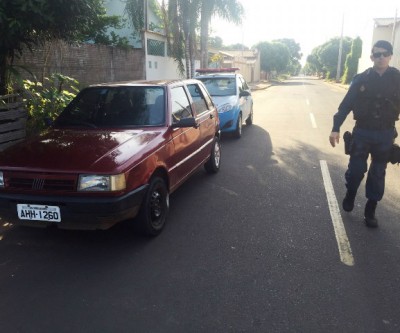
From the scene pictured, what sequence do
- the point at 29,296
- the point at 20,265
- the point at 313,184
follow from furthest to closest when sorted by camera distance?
the point at 313,184
the point at 20,265
the point at 29,296

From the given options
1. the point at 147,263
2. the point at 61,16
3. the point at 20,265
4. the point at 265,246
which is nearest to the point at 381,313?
the point at 265,246

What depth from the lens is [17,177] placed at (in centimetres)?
372

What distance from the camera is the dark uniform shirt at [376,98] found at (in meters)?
4.19

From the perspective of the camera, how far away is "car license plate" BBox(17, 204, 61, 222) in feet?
11.9

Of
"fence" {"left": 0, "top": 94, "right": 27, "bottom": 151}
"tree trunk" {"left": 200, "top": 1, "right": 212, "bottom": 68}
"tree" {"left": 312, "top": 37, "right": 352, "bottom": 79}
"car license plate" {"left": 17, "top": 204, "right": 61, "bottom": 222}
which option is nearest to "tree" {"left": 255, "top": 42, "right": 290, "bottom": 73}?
"tree" {"left": 312, "top": 37, "right": 352, "bottom": 79}

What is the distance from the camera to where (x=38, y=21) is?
5.36 m

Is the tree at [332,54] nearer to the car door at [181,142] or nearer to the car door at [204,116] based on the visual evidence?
the car door at [204,116]

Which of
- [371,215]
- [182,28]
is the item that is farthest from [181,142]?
[182,28]

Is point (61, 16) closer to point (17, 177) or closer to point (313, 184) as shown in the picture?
point (17, 177)

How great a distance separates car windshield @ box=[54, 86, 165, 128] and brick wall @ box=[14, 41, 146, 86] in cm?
376

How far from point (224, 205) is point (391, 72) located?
2.50 m

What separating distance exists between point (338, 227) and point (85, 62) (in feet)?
32.7

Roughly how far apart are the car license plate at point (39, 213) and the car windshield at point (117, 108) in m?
1.46

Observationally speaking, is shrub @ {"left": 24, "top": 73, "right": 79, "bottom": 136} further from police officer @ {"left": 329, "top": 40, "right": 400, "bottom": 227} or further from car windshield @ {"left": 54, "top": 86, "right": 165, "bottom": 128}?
police officer @ {"left": 329, "top": 40, "right": 400, "bottom": 227}
